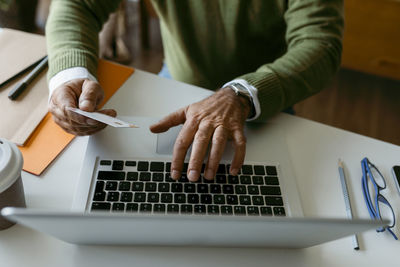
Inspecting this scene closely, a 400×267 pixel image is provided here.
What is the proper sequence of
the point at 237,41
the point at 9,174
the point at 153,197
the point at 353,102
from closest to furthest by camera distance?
1. the point at 9,174
2. the point at 153,197
3. the point at 237,41
4. the point at 353,102

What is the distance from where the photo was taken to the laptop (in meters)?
0.42

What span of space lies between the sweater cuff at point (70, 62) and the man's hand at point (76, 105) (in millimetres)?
63

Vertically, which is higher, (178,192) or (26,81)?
(26,81)

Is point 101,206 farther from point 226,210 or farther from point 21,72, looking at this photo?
point 21,72

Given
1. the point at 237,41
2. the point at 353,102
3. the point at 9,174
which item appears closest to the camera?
the point at 9,174

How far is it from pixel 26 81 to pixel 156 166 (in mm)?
394

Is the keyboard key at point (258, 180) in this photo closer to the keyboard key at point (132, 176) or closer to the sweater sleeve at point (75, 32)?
the keyboard key at point (132, 176)

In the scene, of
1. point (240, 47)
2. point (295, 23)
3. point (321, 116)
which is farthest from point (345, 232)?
point (321, 116)

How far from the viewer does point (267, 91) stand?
77 cm

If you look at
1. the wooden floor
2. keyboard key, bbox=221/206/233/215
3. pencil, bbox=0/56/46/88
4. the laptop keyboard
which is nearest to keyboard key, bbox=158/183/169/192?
the laptop keyboard

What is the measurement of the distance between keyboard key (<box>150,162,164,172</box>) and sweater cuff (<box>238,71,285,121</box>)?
25 centimetres

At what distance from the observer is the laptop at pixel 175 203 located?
42 centimetres

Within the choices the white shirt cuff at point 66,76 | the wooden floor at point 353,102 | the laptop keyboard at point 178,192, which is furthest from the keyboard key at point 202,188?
the wooden floor at point 353,102

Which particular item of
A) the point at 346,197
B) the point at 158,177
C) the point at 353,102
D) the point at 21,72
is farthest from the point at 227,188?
the point at 353,102
